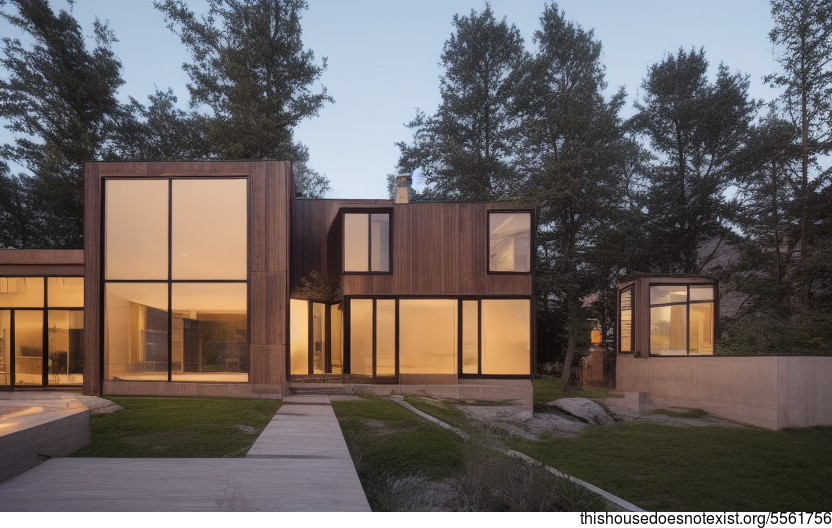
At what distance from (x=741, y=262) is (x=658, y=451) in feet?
47.8

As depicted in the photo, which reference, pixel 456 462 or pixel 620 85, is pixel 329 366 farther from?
pixel 620 85

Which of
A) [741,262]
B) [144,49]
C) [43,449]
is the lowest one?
[43,449]

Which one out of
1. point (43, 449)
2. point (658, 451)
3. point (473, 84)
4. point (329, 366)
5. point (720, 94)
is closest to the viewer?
point (43, 449)

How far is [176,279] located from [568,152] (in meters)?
17.1

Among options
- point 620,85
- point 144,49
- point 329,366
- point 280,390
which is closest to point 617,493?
point 280,390

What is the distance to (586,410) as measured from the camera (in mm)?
14461

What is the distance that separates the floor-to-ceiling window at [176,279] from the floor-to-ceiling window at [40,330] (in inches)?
78.9

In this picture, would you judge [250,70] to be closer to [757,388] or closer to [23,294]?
[23,294]

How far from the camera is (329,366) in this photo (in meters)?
17.1

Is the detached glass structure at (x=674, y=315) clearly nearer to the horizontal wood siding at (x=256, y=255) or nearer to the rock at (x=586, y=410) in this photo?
the rock at (x=586, y=410)

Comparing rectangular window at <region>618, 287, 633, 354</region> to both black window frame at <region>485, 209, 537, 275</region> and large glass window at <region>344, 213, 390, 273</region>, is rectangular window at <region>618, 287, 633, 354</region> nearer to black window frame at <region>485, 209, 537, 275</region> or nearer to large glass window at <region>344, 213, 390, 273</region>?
black window frame at <region>485, 209, 537, 275</region>

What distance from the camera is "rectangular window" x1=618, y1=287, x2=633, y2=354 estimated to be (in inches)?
820

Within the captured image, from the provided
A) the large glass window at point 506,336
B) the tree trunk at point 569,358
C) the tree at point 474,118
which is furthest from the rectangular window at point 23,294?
the tree trunk at point 569,358
